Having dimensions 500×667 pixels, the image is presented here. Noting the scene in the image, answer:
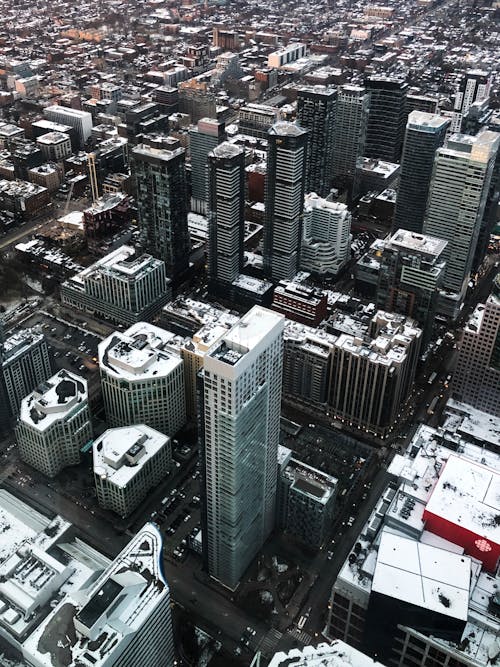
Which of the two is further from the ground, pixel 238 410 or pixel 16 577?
pixel 238 410

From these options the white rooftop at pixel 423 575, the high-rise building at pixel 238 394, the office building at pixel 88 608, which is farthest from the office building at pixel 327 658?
the high-rise building at pixel 238 394

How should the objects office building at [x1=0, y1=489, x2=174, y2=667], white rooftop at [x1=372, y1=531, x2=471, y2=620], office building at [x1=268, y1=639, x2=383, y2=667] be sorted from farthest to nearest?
1. white rooftop at [x1=372, y1=531, x2=471, y2=620]
2. office building at [x1=0, y1=489, x2=174, y2=667]
3. office building at [x1=268, y1=639, x2=383, y2=667]

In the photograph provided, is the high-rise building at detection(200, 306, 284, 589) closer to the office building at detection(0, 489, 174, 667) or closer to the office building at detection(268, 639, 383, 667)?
the office building at detection(0, 489, 174, 667)

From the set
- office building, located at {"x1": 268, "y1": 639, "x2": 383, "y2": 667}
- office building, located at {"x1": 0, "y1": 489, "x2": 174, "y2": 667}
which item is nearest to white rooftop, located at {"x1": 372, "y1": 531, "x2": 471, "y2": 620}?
office building, located at {"x1": 268, "y1": 639, "x2": 383, "y2": 667}

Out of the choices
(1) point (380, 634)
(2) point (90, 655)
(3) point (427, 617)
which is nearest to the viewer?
(2) point (90, 655)

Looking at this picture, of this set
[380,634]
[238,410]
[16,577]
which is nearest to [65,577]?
[16,577]

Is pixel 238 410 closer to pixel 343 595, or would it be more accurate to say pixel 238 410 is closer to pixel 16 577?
pixel 343 595

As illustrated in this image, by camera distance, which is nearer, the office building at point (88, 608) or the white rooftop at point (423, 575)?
the office building at point (88, 608)

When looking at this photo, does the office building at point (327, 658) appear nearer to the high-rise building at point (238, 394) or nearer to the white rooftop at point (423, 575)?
the white rooftop at point (423, 575)

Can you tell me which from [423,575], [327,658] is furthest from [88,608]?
[423,575]
